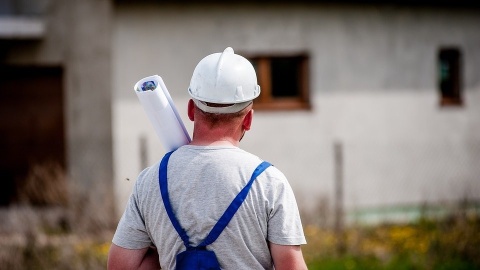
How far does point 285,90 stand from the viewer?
12703mm

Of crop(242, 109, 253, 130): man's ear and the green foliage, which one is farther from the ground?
crop(242, 109, 253, 130): man's ear

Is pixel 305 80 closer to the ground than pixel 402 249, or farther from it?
farther from it

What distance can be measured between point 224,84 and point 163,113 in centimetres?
36

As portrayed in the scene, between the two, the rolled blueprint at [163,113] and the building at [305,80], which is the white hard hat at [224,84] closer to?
the rolled blueprint at [163,113]

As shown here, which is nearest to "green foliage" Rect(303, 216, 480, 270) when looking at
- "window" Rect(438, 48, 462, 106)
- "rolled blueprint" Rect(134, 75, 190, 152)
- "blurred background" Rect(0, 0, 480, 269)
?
"blurred background" Rect(0, 0, 480, 269)

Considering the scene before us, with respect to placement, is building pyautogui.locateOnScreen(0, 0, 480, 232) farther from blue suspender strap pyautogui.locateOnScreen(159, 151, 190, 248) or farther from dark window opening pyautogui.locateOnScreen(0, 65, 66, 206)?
blue suspender strap pyautogui.locateOnScreen(159, 151, 190, 248)

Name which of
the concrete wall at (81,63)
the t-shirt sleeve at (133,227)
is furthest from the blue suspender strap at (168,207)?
the concrete wall at (81,63)

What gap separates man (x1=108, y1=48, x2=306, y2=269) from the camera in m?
2.93

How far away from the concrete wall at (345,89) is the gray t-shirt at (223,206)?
856 centimetres

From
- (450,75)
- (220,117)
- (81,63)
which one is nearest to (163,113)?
(220,117)

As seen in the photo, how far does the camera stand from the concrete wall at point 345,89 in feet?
39.0

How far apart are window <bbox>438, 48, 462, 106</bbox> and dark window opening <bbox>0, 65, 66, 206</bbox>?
5.88 metres

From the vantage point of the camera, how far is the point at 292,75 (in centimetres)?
1280

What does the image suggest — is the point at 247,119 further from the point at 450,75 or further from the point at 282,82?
the point at 450,75
